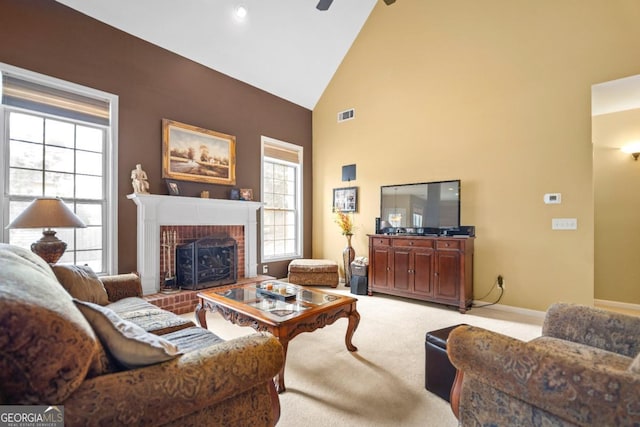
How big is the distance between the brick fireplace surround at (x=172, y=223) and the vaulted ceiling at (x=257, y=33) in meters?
2.12

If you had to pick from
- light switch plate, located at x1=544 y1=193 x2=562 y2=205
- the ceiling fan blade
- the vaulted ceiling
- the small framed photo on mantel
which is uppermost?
the vaulted ceiling

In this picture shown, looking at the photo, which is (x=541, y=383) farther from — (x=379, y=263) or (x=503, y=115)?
(x=503, y=115)

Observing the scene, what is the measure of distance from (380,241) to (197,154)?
302 cm

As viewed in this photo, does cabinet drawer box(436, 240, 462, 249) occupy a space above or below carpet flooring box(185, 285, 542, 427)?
above

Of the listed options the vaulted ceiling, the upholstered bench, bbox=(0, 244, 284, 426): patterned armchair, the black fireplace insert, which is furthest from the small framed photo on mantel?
bbox=(0, 244, 284, 426): patterned armchair

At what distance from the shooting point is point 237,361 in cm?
116

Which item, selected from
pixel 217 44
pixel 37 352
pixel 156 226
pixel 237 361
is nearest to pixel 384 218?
pixel 156 226

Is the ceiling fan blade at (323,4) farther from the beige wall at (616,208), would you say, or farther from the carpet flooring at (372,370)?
the beige wall at (616,208)

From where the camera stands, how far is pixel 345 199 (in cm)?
544

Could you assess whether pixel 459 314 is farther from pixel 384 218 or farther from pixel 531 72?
pixel 531 72

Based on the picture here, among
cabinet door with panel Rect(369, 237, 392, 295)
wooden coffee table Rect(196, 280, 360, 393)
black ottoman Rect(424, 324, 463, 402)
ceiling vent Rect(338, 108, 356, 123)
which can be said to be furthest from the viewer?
ceiling vent Rect(338, 108, 356, 123)

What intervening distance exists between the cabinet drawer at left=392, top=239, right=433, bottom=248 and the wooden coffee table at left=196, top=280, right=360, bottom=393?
1885 mm

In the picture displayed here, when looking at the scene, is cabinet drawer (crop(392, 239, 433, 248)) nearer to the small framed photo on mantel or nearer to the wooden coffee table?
the wooden coffee table

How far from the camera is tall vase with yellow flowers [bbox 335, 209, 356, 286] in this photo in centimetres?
505
